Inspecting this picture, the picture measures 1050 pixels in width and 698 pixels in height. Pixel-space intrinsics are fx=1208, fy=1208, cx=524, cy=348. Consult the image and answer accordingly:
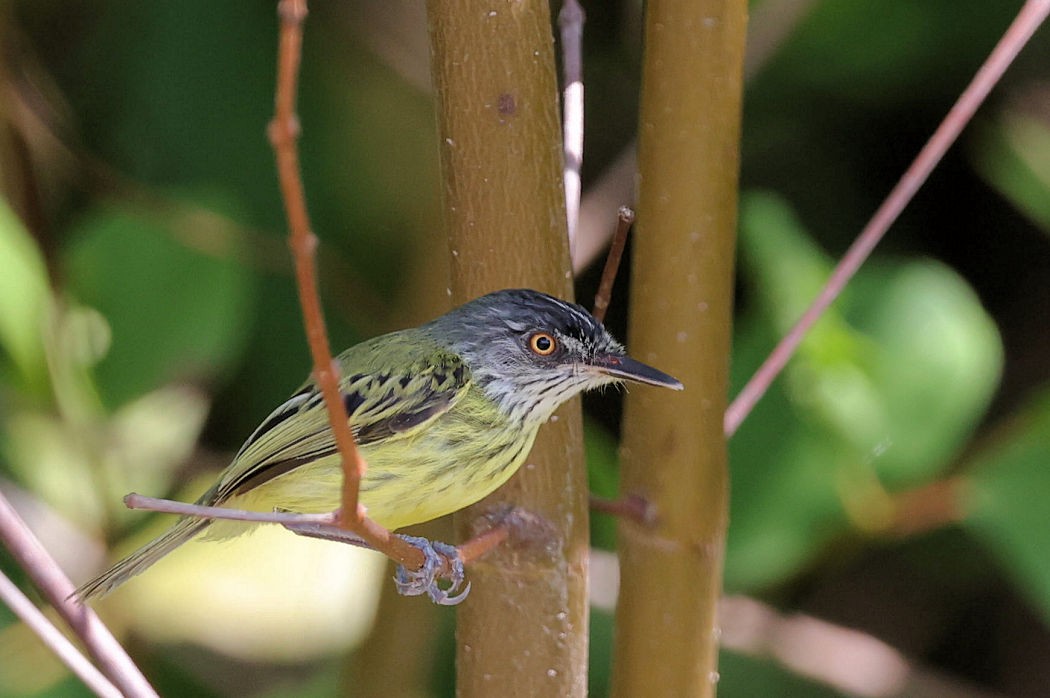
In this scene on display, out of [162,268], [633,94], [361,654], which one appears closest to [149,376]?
[162,268]

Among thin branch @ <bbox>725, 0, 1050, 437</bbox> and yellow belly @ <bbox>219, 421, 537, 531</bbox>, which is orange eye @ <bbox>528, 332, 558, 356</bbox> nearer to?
yellow belly @ <bbox>219, 421, 537, 531</bbox>

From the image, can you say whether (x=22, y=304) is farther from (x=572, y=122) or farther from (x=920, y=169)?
(x=920, y=169)

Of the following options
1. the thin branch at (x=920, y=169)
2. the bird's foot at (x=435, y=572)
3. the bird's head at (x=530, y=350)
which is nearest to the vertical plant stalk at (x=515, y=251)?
the bird's foot at (x=435, y=572)

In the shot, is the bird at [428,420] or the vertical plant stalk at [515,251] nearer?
the vertical plant stalk at [515,251]

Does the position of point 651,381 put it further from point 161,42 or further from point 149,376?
point 161,42

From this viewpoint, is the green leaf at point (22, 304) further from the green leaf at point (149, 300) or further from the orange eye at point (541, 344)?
the orange eye at point (541, 344)

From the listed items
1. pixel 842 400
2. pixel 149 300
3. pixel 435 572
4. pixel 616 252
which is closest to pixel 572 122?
pixel 616 252

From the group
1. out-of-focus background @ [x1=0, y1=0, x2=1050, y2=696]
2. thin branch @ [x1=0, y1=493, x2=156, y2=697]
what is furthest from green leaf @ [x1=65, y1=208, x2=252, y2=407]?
thin branch @ [x1=0, y1=493, x2=156, y2=697]
